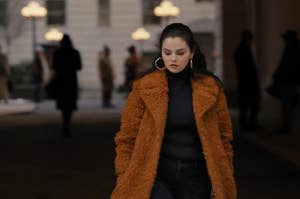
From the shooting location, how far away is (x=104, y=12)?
55.2 m

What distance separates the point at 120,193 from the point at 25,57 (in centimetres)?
5121

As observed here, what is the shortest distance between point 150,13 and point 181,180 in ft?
169

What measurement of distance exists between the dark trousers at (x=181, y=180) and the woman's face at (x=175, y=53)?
1.37ft

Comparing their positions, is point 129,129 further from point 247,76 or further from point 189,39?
point 247,76

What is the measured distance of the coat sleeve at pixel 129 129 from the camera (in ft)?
12.8

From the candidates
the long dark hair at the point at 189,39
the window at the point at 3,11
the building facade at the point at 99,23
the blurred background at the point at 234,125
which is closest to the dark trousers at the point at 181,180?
the long dark hair at the point at 189,39

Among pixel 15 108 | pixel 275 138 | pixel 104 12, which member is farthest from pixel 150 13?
pixel 275 138

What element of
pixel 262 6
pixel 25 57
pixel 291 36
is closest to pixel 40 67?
pixel 262 6

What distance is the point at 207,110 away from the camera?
3.85 meters

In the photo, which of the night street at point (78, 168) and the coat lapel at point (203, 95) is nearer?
the coat lapel at point (203, 95)

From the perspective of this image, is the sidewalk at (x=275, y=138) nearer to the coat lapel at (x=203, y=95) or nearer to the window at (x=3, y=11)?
the coat lapel at (x=203, y=95)

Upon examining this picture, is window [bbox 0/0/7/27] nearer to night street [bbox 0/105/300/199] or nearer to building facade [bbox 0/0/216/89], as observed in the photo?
building facade [bbox 0/0/216/89]

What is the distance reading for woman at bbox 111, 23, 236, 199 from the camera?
3844 millimetres

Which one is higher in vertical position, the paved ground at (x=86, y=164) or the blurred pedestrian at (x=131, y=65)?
the paved ground at (x=86, y=164)
